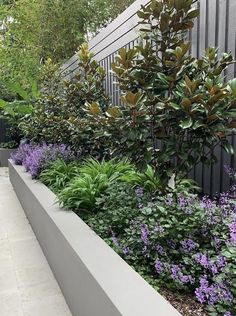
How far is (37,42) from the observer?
11.7m

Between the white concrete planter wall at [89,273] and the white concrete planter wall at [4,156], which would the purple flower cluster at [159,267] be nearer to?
the white concrete planter wall at [89,273]

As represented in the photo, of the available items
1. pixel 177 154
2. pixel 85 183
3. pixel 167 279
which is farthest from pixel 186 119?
pixel 85 183

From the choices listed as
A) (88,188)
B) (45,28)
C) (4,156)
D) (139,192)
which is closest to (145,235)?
(139,192)

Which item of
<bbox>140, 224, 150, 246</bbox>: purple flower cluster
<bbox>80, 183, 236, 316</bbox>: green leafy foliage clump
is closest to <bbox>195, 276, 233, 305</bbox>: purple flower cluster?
<bbox>80, 183, 236, 316</bbox>: green leafy foliage clump

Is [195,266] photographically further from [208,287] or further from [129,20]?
[129,20]

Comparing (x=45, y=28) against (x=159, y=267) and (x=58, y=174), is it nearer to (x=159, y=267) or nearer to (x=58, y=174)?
(x=58, y=174)

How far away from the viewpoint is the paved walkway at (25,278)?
3.12 meters

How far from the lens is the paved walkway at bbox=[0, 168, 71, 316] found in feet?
10.2

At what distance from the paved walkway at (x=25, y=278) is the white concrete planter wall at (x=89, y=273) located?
4.0 inches

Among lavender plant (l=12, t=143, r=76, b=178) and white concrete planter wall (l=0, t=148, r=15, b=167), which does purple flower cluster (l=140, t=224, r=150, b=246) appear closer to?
lavender plant (l=12, t=143, r=76, b=178)

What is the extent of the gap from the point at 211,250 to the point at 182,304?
0.40 meters

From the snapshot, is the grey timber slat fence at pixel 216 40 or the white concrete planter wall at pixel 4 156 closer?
the grey timber slat fence at pixel 216 40

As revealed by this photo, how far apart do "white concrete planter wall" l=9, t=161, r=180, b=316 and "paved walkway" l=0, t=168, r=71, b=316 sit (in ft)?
0.33

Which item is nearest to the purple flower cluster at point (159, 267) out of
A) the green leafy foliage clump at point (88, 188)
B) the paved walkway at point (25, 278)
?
the paved walkway at point (25, 278)
